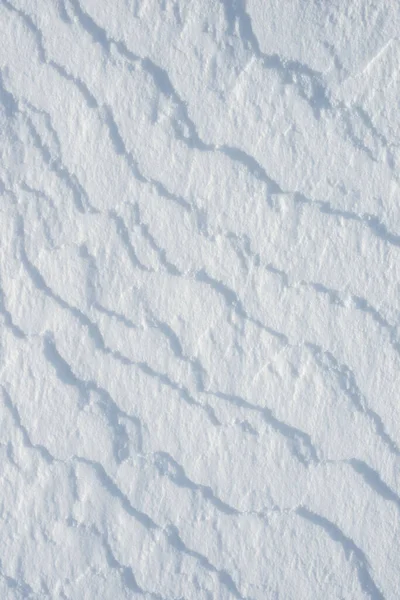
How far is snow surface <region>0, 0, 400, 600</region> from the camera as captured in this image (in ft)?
0.87

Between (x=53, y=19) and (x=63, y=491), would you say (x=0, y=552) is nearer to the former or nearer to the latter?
(x=63, y=491)

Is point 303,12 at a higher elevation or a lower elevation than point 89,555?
higher

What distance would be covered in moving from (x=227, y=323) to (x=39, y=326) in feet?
0.19

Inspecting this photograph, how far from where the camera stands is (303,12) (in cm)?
27

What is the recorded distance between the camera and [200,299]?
0.90ft

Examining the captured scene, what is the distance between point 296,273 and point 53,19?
0.35ft

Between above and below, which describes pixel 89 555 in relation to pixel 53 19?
below

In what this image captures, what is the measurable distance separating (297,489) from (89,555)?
2.5 inches

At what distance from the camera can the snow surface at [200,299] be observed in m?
0.26

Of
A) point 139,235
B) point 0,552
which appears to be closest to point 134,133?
point 139,235

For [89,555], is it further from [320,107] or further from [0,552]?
[320,107]

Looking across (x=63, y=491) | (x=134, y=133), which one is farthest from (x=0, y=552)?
(x=134, y=133)

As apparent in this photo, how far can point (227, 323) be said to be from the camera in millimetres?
274

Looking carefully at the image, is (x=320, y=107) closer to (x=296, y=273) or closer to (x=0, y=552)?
(x=296, y=273)
